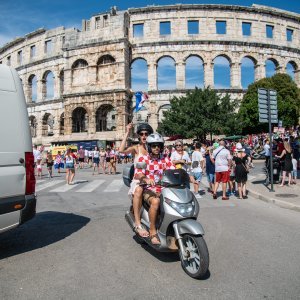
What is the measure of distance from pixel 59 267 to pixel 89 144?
29843mm

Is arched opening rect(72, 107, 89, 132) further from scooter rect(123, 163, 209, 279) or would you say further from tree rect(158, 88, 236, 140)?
scooter rect(123, 163, 209, 279)

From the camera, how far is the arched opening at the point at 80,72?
1412 inches

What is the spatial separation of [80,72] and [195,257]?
3529 centimetres

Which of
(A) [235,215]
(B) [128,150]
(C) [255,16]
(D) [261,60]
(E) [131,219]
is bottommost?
(A) [235,215]

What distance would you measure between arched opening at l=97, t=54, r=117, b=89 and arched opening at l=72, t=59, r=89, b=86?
5.16 ft

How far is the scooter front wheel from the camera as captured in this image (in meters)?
3.40

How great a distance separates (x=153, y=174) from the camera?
4547 millimetres

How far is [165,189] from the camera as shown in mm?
3984

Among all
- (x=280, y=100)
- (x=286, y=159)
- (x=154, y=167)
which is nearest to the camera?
(x=154, y=167)

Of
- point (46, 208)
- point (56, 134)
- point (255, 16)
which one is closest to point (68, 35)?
point (56, 134)

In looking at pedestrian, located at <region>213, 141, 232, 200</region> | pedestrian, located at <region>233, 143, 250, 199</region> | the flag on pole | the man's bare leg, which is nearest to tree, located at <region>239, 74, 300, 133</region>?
the flag on pole

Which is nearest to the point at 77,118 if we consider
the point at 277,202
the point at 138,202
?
the point at 277,202

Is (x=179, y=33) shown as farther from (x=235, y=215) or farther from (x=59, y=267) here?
(x=59, y=267)

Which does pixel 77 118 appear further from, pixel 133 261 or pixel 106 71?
pixel 133 261
